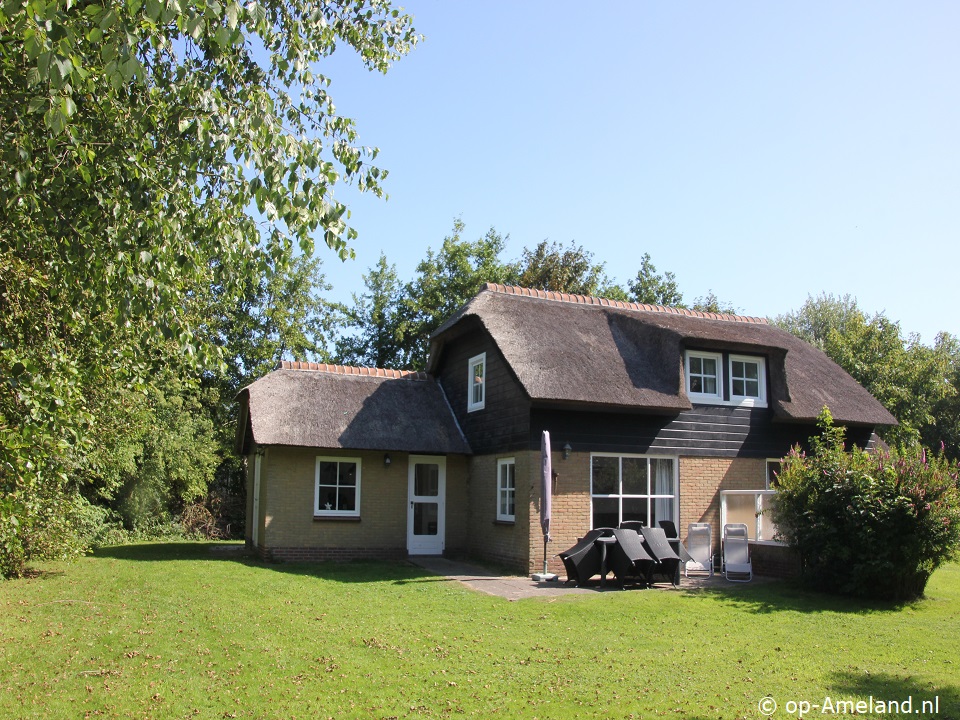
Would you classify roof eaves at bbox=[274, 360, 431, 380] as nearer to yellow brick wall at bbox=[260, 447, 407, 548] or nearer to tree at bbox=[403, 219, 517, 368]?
yellow brick wall at bbox=[260, 447, 407, 548]

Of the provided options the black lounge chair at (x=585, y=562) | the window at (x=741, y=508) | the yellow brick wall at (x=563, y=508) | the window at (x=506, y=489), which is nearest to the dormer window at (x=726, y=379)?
the window at (x=741, y=508)

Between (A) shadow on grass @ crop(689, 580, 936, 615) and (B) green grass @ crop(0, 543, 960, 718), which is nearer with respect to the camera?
(B) green grass @ crop(0, 543, 960, 718)

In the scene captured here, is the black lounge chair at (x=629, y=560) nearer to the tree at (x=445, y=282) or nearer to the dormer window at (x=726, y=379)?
the dormer window at (x=726, y=379)

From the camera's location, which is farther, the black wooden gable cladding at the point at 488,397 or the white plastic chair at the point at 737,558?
the black wooden gable cladding at the point at 488,397

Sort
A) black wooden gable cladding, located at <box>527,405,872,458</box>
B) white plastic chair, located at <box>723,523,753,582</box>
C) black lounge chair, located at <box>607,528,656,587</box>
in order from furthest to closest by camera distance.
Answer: black wooden gable cladding, located at <box>527,405,872,458</box> → white plastic chair, located at <box>723,523,753,582</box> → black lounge chair, located at <box>607,528,656,587</box>

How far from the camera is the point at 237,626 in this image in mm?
9922

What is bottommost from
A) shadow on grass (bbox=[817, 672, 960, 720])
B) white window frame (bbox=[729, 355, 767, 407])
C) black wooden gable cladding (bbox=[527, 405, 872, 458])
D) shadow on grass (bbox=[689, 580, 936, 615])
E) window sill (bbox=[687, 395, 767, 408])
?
shadow on grass (bbox=[689, 580, 936, 615])

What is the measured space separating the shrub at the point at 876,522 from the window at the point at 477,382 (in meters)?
7.09

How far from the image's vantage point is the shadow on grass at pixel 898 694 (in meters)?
7.04

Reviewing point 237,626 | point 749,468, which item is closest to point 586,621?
point 237,626

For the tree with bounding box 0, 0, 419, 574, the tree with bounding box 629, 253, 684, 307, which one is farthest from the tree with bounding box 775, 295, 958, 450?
the tree with bounding box 0, 0, 419, 574

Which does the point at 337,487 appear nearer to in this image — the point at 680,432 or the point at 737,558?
the point at 680,432

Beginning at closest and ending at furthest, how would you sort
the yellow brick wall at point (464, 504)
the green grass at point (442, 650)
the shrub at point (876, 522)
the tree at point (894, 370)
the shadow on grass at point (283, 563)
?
the green grass at point (442, 650), the shrub at point (876, 522), the shadow on grass at point (283, 563), the yellow brick wall at point (464, 504), the tree at point (894, 370)

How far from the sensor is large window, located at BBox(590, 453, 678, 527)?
16438 mm
